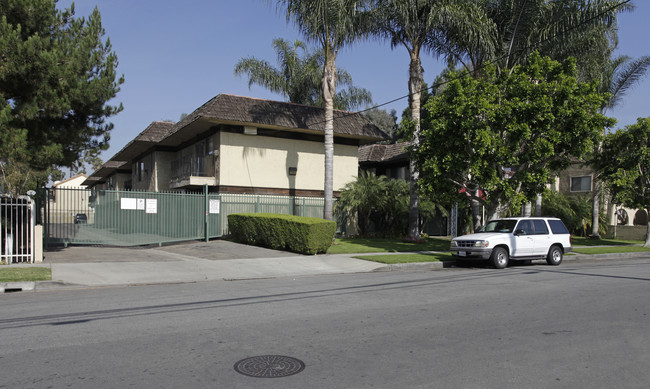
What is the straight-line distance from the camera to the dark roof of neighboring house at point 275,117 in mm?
23452

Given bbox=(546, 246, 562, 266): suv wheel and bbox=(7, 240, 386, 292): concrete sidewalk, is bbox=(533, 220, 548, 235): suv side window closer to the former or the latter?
bbox=(546, 246, 562, 266): suv wheel

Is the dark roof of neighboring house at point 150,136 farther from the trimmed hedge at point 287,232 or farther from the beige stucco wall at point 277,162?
the trimmed hedge at point 287,232

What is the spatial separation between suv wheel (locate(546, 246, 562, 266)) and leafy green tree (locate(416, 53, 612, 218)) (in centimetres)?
202

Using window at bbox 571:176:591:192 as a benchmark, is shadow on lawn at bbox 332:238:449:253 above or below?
below

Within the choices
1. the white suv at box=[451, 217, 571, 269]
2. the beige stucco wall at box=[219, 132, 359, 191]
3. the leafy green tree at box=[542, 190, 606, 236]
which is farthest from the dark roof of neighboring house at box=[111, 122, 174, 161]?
the leafy green tree at box=[542, 190, 606, 236]

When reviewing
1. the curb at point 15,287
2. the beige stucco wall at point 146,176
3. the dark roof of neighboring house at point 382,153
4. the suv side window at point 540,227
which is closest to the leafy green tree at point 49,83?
the curb at point 15,287

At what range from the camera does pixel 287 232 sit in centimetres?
1791

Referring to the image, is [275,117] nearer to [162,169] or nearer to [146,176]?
[162,169]

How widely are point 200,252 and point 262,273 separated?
5.39m

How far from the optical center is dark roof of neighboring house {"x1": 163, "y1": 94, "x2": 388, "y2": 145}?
2345 cm

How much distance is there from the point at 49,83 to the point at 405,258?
12192mm

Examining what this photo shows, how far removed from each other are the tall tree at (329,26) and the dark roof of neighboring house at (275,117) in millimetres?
3856

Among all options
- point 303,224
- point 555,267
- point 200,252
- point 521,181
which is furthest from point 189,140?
point 555,267

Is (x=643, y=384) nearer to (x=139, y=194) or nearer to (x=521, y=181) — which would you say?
(x=521, y=181)
